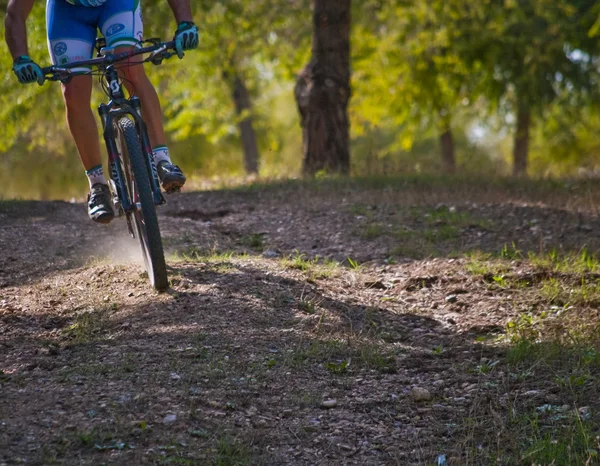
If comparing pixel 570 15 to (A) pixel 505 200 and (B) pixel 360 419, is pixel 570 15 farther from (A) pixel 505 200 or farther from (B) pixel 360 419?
(B) pixel 360 419

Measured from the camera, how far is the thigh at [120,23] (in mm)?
4680

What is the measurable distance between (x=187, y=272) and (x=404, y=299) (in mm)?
1452

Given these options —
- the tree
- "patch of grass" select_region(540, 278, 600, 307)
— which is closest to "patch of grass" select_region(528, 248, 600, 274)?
"patch of grass" select_region(540, 278, 600, 307)

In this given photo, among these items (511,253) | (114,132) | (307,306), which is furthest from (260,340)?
(511,253)

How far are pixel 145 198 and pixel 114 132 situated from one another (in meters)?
0.55

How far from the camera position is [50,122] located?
17438 mm

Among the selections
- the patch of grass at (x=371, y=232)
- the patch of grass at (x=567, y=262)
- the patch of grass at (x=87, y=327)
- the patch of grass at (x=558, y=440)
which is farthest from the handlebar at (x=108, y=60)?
the patch of grass at (x=567, y=262)

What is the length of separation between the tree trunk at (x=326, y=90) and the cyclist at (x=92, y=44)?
606 cm

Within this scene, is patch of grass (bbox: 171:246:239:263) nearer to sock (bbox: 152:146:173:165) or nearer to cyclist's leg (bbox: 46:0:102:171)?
sock (bbox: 152:146:173:165)

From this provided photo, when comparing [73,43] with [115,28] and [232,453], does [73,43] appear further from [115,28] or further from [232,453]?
[232,453]

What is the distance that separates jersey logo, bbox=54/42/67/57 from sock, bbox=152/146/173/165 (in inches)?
30.8

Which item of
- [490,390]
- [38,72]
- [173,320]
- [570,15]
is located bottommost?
[490,390]

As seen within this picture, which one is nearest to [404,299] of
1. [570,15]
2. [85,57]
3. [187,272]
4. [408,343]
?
[408,343]

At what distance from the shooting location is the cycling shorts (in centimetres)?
470
